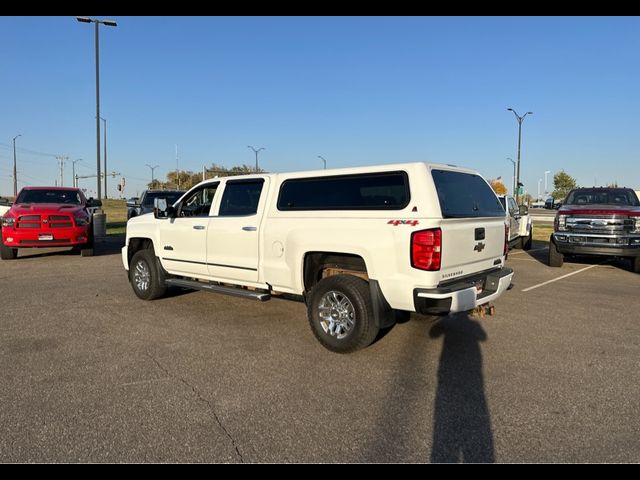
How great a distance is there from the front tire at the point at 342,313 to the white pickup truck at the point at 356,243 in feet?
0.04

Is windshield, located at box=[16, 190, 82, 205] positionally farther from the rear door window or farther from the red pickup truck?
the rear door window

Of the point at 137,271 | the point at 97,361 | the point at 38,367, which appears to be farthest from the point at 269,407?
the point at 137,271

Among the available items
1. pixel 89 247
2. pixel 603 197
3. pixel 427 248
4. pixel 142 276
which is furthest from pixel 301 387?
pixel 603 197

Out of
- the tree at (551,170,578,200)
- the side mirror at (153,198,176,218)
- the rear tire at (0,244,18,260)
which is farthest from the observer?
the tree at (551,170,578,200)

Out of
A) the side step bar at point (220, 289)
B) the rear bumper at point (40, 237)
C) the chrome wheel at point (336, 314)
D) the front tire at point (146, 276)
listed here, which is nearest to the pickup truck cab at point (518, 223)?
the side step bar at point (220, 289)

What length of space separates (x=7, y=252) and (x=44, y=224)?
164 centimetres

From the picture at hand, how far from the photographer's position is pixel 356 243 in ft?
15.7

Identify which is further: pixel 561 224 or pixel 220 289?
pixel 561 224

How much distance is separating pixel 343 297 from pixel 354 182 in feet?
4.14

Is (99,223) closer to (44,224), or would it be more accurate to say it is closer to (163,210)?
(44,224)

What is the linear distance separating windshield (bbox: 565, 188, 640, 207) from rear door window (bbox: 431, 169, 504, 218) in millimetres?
7460

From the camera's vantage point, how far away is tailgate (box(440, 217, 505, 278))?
4.55 meters

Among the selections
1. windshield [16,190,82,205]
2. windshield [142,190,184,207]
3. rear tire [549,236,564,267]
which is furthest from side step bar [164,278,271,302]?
windshield [142,190,184,207]

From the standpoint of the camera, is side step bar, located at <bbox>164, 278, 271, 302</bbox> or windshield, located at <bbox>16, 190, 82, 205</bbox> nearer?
side step bar, located at <bbox>164, 278, 271, 302</bbox>
